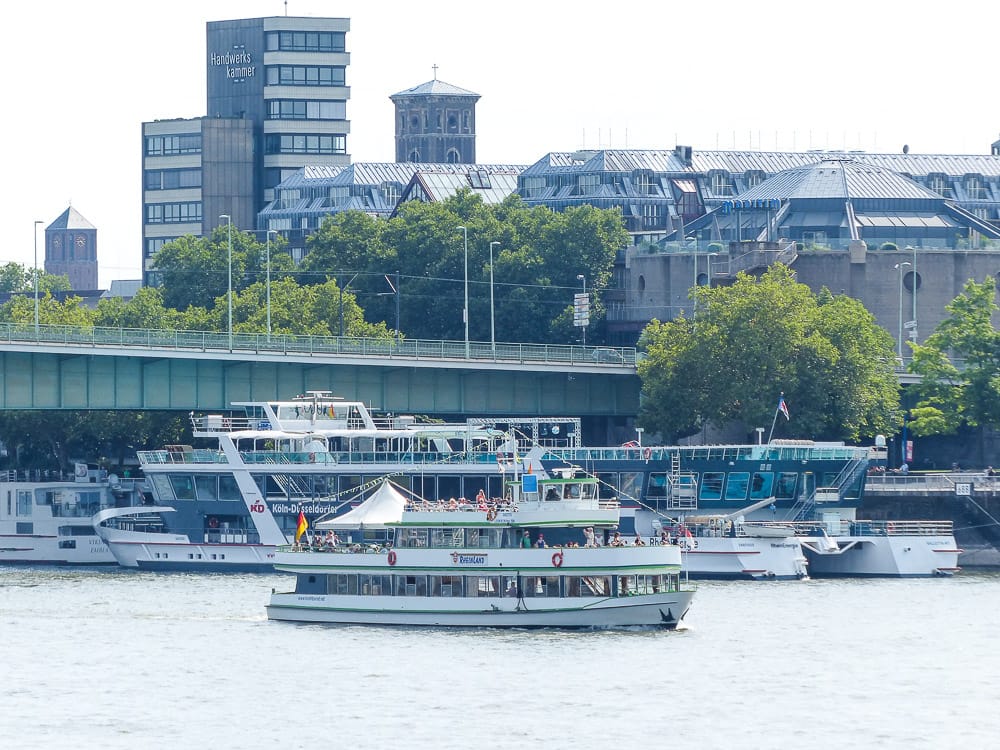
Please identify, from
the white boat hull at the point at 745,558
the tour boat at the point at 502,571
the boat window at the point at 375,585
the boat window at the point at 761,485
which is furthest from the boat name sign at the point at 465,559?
the boat window at the point at 761,485

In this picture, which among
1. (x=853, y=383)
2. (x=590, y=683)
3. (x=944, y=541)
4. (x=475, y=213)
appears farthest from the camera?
(x=475, y=213)

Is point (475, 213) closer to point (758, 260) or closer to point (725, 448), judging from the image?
point (758, 260)

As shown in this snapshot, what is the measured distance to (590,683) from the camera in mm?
77000

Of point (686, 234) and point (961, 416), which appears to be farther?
point (686, 234)

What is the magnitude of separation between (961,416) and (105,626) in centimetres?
5800

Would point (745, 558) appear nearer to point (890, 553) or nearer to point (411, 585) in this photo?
point (890, 553)

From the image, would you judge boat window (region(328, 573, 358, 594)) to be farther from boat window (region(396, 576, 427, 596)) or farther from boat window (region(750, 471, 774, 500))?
boat window (region(750, 471, 774, 500))

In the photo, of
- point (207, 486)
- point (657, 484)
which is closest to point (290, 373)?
point (207, 486)

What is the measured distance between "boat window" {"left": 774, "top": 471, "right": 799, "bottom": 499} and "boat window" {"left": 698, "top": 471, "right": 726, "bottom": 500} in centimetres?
255

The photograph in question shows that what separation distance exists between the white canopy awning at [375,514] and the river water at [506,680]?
4787 mm

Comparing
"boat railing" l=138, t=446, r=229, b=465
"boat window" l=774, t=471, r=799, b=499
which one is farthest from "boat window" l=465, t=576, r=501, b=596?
"boat railing" l=138, t=446, r=229, b=465

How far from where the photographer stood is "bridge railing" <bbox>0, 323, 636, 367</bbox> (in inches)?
4815

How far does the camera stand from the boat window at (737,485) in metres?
120

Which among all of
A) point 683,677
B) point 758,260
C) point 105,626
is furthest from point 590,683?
point 758,260
